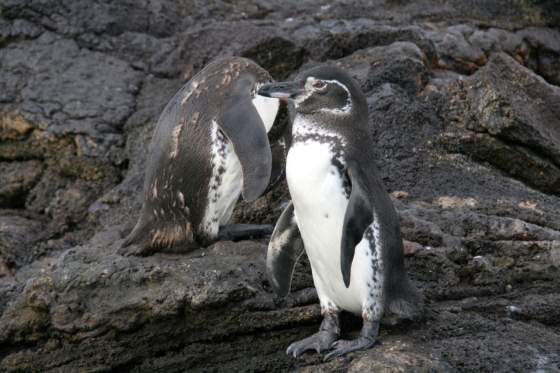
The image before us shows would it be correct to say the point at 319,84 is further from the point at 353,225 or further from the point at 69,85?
the point at 69,85

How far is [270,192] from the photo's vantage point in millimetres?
5082

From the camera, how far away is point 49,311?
13.3 ft

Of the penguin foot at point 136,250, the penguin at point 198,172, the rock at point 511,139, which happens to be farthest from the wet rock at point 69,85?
the rock at point 511,139

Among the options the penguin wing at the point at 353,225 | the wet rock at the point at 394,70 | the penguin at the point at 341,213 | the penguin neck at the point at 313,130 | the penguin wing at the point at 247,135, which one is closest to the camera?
the penguin wing at the point at 353,225

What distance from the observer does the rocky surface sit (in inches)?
153

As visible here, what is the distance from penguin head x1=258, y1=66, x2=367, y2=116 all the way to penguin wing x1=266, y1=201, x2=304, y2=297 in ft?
1.59

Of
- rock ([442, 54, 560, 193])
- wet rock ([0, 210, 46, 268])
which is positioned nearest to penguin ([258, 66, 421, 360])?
rock ([442, 54, 560, 193])

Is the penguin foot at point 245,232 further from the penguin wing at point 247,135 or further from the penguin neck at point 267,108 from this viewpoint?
the penguin neck at point 267,108

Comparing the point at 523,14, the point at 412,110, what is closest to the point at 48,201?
the point at 412,110

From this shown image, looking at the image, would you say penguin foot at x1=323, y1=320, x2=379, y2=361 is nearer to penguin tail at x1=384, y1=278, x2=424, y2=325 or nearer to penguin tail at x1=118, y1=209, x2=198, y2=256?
penguin tail at x1=384, y1=278, x2=424, y2=325

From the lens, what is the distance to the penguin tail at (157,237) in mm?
4520

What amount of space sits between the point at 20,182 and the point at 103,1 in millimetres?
1724

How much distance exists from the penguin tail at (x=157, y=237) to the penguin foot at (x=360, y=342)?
1.28 meters

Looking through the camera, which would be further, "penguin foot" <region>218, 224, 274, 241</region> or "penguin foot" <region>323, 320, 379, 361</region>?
"penguin foot" <region>218, 224, 274, 241</region>
